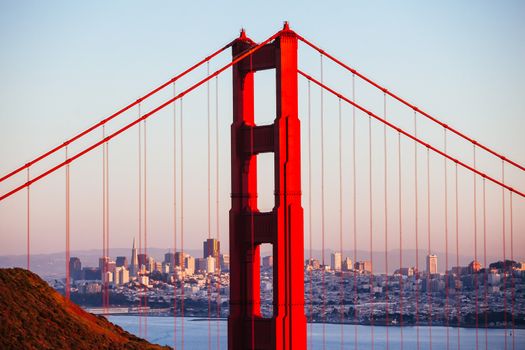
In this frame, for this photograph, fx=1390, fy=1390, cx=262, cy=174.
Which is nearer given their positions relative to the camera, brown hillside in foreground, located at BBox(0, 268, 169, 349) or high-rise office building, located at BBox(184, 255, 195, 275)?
brown hillside in foreground, located at BBox(0, 268, 169, 349)

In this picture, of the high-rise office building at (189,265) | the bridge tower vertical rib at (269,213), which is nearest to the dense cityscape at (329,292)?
the high-rise office building at (189,265)

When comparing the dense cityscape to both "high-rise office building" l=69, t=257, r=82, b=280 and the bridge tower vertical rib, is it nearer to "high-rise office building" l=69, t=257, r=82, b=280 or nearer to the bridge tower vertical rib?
"high-rise office building" l=69, t=257, r=82, b=280

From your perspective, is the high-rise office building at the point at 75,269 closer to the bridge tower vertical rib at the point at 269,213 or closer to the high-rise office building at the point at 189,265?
the high-rise office building at the point at 189,265

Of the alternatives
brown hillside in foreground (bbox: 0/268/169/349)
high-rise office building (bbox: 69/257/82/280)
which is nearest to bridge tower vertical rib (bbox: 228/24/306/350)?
brown hillside in foreground (bbox: 0/268/169/349)

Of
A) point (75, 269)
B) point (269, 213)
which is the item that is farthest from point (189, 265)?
point (269, 213)

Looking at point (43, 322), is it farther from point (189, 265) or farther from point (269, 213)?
point (189, 265)

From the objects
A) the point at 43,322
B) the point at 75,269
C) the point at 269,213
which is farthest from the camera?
the point at 75,269
